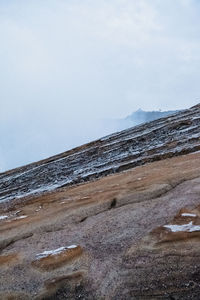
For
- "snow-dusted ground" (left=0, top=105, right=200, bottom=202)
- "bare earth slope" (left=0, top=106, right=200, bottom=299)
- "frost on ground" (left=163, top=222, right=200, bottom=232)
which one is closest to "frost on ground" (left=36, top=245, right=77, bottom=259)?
"bare earth slope" (left=0, top=106, right=200, bottom=299)

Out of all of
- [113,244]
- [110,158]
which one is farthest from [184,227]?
[110,158]

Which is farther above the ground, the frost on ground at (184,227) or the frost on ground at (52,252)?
the frost on ground at (52,252)

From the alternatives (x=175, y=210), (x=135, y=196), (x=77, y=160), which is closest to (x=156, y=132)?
(x=77, y=160)

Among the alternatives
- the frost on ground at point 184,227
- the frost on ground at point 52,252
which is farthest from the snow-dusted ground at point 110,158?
the frost on ground at point 184,227

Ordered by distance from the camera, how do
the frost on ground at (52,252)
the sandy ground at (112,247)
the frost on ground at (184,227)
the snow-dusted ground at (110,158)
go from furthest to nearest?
1. the snow-dusted ground at (110,158)
2. the frost on ground at (52,252)
3. the frost on ground at (184,227)
4. the sandy ground at (112,247)

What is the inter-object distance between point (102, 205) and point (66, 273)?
749 centimetres

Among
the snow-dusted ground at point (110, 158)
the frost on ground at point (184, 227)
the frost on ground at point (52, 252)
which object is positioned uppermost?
the snow-dusted ground at point (110, 158)

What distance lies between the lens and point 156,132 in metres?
48.4

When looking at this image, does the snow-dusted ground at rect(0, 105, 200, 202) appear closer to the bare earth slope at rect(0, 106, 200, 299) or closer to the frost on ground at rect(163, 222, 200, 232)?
the bare earth slope at rect(0, 106, 200, 299)

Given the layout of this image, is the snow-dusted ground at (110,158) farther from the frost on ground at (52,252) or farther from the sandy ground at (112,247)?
the frost on ground at (52,252)

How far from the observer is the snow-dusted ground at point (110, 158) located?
117 ft

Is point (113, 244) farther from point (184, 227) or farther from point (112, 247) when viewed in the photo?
point (184, 227)

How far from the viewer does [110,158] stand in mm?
41656

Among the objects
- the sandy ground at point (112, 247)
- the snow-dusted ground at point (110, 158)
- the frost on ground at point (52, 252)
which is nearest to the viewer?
the sandy ground at point (112, 247)
